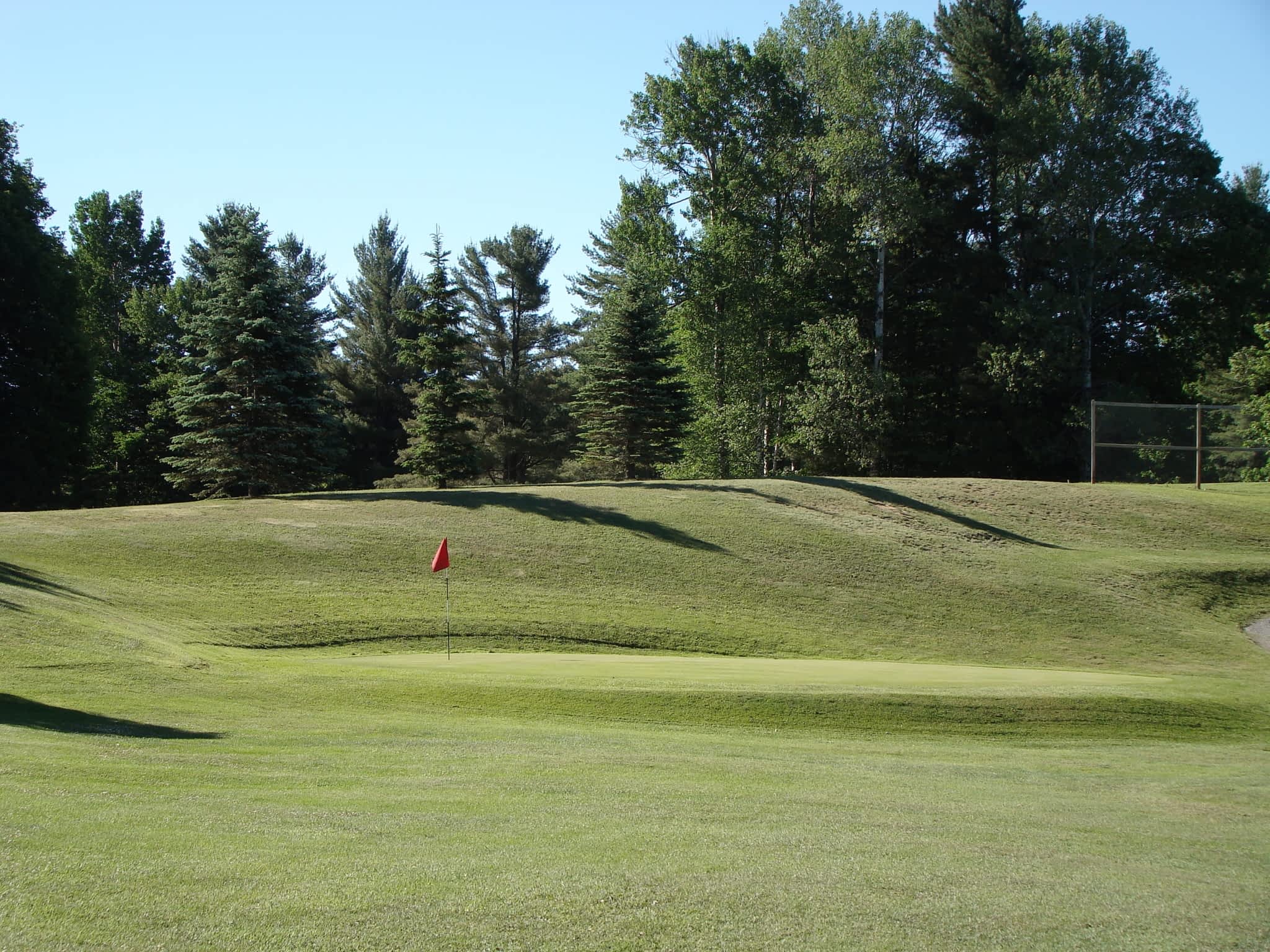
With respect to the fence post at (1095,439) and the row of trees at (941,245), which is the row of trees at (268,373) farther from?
the fence post at (1095,439)

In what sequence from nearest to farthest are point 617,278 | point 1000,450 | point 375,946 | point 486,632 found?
point 375,946 < point 486,632 < point 1000,450 < point 617,278

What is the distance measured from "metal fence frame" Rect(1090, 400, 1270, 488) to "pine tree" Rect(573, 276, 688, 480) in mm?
17984

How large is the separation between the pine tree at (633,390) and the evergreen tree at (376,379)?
15051mm

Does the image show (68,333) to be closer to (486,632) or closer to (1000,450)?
(486,632)

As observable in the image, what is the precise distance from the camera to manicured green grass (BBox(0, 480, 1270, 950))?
544cm

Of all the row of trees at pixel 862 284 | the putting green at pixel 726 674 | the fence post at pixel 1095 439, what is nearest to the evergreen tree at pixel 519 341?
the row of trees at pixel 862 284

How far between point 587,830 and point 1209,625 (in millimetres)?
23637

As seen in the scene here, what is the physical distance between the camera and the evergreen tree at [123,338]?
163 ft

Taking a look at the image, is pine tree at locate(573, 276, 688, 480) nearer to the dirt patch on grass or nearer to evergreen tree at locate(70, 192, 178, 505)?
evergreen tree at locate(70, 192, 178, 505)

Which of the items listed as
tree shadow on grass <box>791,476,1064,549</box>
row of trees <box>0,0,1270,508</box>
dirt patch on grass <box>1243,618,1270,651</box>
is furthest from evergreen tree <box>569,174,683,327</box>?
dirt patch on grass <box>1243,618,1270,651</box>

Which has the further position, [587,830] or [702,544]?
[702,544]

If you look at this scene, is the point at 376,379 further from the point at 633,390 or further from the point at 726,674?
the point at 726,674

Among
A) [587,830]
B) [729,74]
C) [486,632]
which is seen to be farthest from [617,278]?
[587,830]

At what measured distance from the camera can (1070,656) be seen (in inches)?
888
